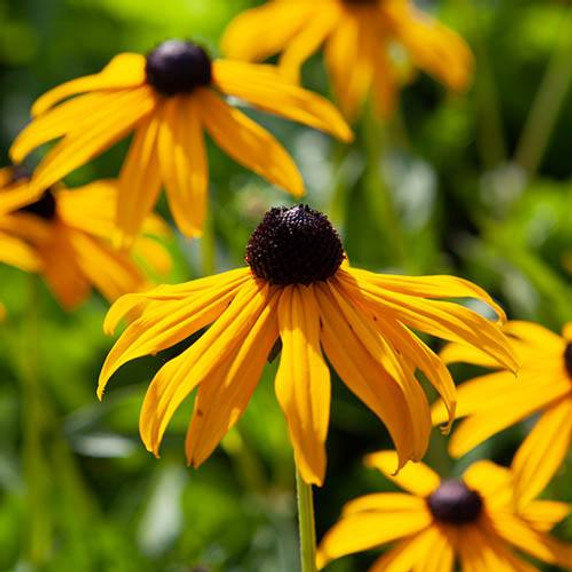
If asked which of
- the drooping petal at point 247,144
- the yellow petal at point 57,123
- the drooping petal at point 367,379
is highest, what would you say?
the drooping petal at point 367,379

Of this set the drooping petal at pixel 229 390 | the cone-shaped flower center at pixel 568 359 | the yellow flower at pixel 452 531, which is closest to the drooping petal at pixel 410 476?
the yellow flower at pixel 452 531

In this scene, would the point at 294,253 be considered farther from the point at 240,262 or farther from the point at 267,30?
the point at 267,30

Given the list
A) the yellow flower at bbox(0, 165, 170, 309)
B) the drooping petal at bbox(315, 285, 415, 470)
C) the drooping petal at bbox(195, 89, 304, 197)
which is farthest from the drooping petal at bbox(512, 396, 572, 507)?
the yellow flower at bbox(0, 165, 170, 309)

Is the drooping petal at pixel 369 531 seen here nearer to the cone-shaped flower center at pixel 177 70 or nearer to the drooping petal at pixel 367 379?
the drooping petal at pixel 367 379

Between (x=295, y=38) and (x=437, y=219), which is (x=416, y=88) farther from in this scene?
(x=295, y=38)

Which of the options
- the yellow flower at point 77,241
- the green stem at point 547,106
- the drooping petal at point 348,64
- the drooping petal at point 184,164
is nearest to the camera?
the drooping petal at point 184,164

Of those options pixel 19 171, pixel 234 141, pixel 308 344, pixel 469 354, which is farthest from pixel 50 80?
pixel 308 344

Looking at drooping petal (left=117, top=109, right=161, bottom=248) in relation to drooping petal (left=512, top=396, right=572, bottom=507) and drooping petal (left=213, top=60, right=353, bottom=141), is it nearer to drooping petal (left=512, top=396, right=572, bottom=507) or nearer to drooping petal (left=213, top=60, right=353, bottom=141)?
drooping petal (left=213, top=60, right=353, bottom=141)
